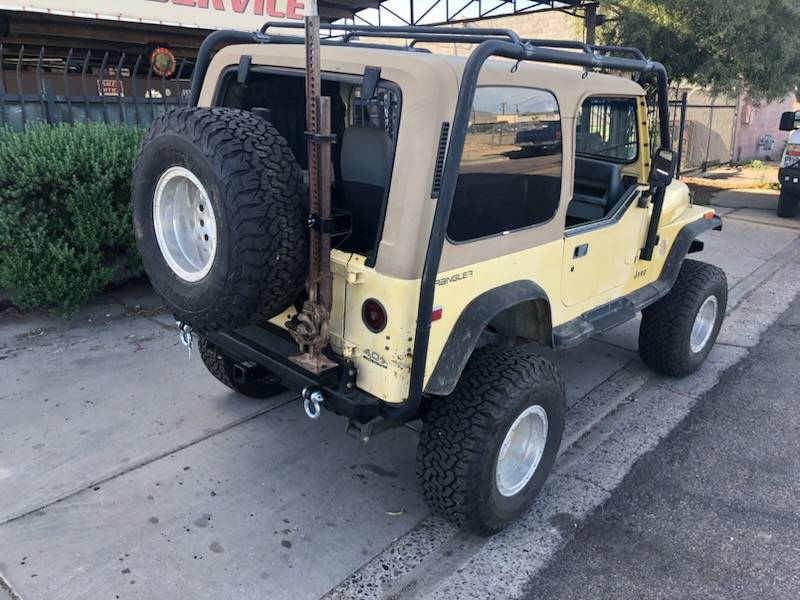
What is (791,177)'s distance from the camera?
1039 cm

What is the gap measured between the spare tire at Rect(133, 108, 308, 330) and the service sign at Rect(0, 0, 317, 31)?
205 inches

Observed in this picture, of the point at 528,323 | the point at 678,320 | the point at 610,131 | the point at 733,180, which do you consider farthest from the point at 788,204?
the point at 528,323

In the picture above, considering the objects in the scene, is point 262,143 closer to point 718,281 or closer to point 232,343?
point 232,343

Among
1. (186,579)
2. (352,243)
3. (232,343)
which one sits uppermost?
(352,243)

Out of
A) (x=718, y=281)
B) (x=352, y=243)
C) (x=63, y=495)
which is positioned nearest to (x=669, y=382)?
(x=718, y=281)

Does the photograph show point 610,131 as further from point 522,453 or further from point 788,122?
point 788,122

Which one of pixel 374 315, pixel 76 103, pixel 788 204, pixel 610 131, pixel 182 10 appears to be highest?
pixel 182 10

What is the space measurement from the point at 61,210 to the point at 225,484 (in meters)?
2.99

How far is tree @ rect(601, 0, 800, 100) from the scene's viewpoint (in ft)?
30.4

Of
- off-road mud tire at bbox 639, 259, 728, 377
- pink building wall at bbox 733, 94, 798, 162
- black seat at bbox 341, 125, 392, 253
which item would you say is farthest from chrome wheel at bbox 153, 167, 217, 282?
pink building wall at bbox 733, 94, 798, 162

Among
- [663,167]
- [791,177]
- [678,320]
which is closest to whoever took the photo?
[663,167]

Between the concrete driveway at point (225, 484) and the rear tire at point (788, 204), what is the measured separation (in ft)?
23.5

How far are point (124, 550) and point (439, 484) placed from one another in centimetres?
141

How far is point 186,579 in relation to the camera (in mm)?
2703
